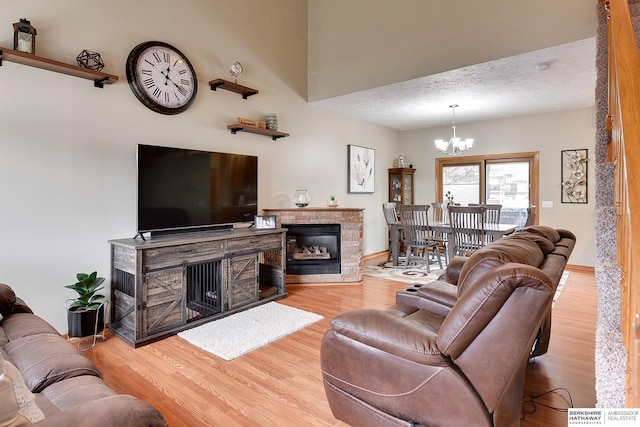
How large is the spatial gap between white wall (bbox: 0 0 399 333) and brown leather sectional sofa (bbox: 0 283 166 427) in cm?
87

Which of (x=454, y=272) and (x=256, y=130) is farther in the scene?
(x=256, y=130)

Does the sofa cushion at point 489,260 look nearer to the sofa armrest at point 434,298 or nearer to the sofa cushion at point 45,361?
the sofa armrest at point 434,298

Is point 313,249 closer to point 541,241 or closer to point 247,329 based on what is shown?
point 247,329

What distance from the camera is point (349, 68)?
4.95 metres

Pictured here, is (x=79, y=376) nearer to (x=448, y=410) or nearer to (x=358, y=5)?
(x=448, y=410)

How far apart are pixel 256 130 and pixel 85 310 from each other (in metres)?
2.68

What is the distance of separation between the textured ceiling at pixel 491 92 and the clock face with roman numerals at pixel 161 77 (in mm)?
2237

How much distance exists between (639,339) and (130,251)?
3187mm

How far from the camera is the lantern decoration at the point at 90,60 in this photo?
2.96 meters

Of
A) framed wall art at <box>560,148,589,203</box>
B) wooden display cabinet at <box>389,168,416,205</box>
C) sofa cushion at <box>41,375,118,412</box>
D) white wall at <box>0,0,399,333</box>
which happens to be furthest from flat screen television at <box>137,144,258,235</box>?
framed wall art at <box>560,148,589,203</box>

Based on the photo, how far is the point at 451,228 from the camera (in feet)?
16.6

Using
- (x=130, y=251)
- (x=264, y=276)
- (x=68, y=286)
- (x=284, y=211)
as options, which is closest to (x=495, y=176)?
(x=284, y=211)

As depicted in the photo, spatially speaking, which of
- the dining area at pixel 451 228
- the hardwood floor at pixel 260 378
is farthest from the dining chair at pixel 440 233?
the hardwood floor at pixel 260 378

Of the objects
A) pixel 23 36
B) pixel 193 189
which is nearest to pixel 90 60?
pixel 23 36
